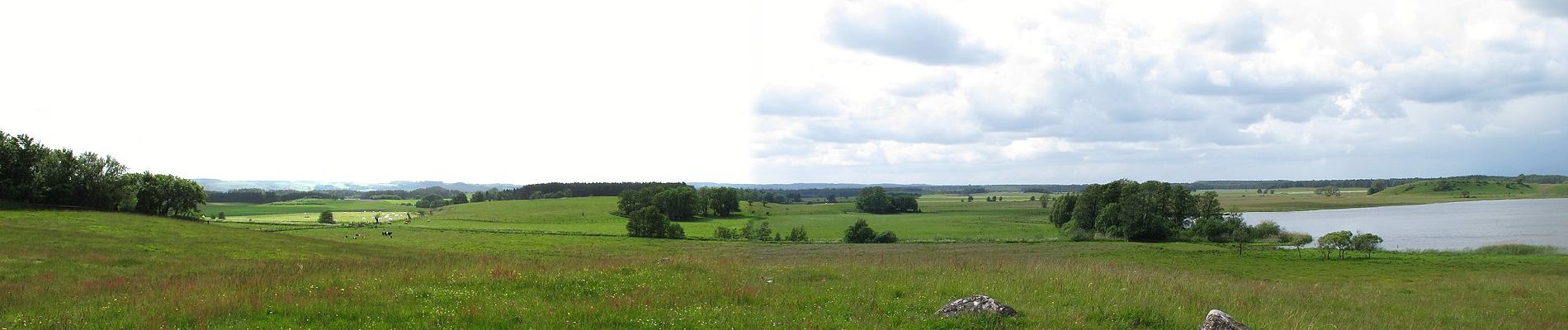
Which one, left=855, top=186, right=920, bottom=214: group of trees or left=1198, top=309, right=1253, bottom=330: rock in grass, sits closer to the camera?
left=1198, top=309, right=1253, bottom=330: rock in grass

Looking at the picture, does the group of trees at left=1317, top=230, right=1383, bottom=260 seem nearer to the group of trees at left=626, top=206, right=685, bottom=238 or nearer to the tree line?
the group of trees at left=626, top=206, right=685, bottom=238

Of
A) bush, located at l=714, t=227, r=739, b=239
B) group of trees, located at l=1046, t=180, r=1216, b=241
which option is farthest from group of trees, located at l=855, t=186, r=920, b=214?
bush, located at l=714, t=227, r=739, b=239

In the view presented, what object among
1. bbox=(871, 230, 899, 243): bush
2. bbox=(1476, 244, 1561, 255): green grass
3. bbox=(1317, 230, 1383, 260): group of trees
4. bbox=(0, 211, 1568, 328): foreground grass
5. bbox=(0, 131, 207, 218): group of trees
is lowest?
bbox=(871, 230, 899, 243): bush

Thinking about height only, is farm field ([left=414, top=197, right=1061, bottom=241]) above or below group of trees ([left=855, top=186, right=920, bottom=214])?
below

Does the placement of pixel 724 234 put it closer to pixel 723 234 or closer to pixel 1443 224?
A: pixel 723 234

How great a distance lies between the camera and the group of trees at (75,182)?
182 ft

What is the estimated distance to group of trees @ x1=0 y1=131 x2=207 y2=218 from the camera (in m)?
55.6

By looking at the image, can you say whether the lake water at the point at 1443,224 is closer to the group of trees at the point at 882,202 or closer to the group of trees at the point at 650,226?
the group of trees at the point at 882,202

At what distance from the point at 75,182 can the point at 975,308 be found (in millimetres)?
78255

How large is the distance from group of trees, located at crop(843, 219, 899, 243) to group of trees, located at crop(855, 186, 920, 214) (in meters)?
67.9

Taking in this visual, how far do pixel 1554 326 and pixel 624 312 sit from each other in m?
17.4

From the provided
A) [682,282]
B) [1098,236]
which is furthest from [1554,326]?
[1098,236]

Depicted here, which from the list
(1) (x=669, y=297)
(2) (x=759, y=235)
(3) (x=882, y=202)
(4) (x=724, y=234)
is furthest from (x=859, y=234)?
(1) (x=669, y=297)

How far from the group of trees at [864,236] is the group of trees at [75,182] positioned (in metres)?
70.6
